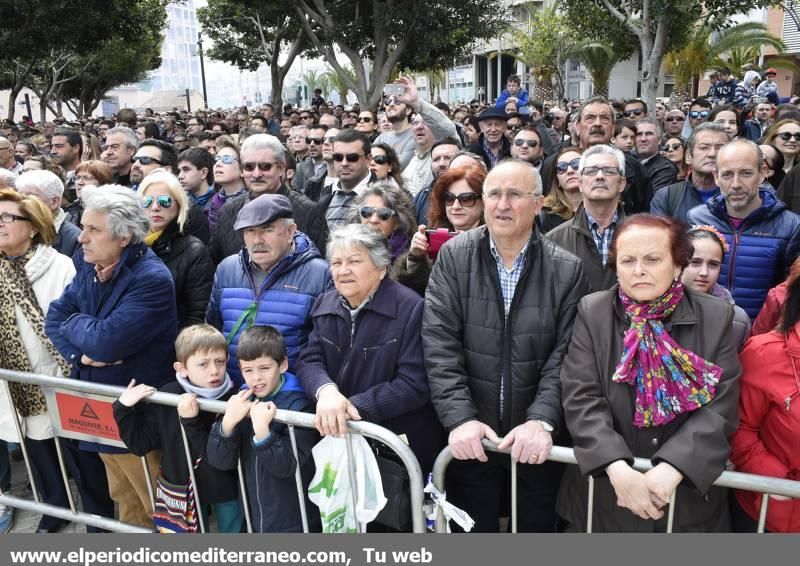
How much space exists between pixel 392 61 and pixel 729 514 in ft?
55.4

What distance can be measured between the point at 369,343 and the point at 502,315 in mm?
650

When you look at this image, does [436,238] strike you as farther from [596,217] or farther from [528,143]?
[528,143]

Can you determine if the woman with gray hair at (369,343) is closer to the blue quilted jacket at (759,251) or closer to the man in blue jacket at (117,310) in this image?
the man in blue jacket at (117,310)

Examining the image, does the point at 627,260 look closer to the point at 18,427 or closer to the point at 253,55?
the point at 18,427

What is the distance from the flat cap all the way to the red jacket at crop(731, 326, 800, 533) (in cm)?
236

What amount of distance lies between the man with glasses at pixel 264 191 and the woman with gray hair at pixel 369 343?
1.69 meters

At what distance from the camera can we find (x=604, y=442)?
2.36m

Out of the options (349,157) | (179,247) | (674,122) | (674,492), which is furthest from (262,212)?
(674,122)

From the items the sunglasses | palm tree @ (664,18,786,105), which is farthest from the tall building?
the sunglasses

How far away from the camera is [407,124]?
286 inches

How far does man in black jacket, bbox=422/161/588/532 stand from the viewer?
9.21ft

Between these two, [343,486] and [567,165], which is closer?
[343,486]

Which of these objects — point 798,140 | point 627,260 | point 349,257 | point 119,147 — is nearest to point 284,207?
point 349,257

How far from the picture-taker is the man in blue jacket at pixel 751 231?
12.2ft
